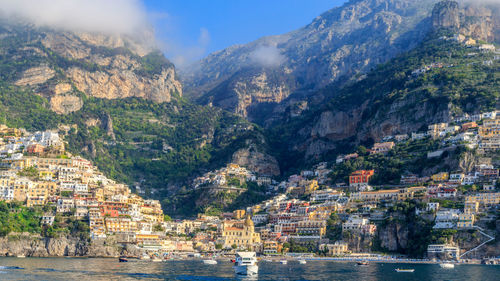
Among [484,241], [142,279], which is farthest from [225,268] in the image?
[484,241]

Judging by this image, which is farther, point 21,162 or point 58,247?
point 21,162

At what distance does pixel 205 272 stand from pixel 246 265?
20.6 feet

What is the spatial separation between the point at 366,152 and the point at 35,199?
79.4 meters

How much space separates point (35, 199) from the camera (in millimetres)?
129625

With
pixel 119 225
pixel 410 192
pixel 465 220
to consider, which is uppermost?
pixel 410 192

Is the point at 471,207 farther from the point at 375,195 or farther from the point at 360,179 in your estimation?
the point at 360,179

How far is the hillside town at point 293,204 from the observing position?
12174 centimetres

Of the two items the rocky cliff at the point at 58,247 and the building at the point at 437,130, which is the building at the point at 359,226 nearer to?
the building at the point at 437,130

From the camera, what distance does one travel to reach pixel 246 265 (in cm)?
8850

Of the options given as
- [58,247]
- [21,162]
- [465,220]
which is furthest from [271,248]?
[21,162]

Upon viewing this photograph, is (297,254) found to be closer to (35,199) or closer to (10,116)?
(35,199)

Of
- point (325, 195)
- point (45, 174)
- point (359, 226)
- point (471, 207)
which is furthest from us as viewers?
point (325, 195)

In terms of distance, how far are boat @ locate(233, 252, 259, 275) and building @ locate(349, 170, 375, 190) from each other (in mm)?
62684

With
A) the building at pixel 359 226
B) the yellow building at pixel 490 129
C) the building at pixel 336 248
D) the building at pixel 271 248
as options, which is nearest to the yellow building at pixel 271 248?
the building at pixel 271 248
